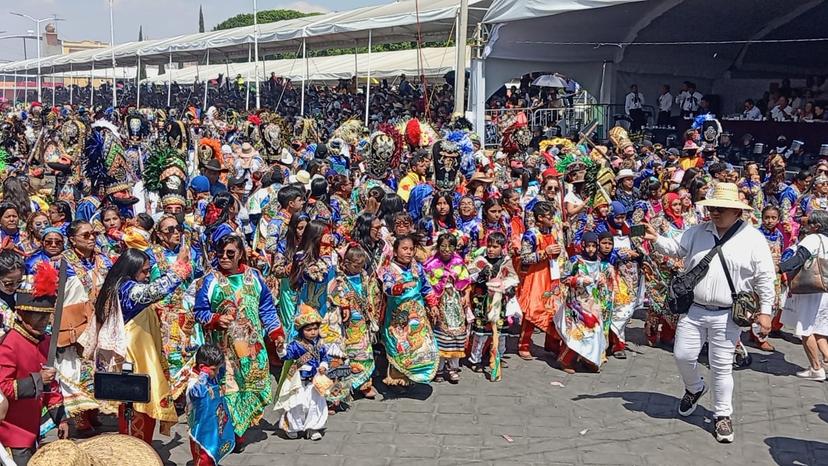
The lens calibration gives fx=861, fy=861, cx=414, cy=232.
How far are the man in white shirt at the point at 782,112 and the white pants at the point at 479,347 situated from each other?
1306 centimetres

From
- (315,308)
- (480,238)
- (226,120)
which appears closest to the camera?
(315,308)

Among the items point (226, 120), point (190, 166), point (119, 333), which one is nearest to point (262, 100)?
point (226, 120)

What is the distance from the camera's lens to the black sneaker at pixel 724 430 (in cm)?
596

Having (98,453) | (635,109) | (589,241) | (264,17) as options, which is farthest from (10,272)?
(264,17)

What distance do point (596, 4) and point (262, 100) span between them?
58.8ft

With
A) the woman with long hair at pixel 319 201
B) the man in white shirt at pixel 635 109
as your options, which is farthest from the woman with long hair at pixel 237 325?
the man in white shirt at pixel 635 109

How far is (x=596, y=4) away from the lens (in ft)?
48.0

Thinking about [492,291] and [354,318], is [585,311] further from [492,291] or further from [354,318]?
[354,318]

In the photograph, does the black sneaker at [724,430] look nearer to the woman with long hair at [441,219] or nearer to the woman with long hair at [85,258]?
the woman with long hair at [441,219]

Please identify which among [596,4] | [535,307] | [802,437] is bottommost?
[802,437]

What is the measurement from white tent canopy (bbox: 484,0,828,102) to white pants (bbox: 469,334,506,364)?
8.84 meters

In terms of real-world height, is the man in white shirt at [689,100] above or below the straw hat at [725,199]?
above

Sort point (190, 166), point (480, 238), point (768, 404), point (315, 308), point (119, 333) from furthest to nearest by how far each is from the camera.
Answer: point (190, 166) → point (480, 238) → point (768, 404) → point (315, 308) → point (119, 333)

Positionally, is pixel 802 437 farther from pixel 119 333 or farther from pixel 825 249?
pixel 119 333
